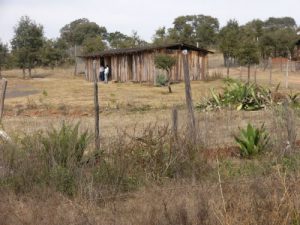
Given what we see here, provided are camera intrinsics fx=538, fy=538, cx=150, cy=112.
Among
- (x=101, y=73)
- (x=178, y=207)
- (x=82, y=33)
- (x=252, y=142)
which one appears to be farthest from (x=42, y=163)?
(x=82, y=33)

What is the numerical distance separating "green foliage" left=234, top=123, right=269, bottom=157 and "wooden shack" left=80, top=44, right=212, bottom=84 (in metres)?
28.8

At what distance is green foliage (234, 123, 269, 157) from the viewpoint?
30.0 feet

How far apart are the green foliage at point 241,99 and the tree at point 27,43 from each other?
3837 centimetres

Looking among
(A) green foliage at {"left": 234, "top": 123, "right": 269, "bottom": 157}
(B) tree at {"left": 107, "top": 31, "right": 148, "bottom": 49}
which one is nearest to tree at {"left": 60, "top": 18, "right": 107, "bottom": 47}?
(B) tree at {"left": 107, "top": 31, "right": 148, "bottom": 49}

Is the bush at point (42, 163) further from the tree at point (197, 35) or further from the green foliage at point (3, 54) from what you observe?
the tree at point (197, 35)

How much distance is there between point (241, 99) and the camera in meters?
18.5

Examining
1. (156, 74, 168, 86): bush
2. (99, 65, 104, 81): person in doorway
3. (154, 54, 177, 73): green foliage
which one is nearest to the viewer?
(154, 54, 177, 73): green foliage

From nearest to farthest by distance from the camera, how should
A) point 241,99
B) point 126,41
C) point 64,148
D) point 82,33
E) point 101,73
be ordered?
point 64,148 < point 241,99 < point 101,73 < point 126,41 < point 82,33

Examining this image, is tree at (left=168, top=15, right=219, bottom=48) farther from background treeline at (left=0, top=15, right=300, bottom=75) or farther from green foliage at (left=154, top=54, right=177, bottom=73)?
green foliage at (left=154, top=54, right=177, bottom=73)

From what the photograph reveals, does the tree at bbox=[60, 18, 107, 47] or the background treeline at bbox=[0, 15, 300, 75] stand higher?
the tree at bbox=[60, 18, 107, 47]

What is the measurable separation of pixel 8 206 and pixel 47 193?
1.63ft

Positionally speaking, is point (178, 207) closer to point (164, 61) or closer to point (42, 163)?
point (42, 163)

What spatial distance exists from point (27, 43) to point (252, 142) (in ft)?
165

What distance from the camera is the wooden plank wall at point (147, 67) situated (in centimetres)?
3934
